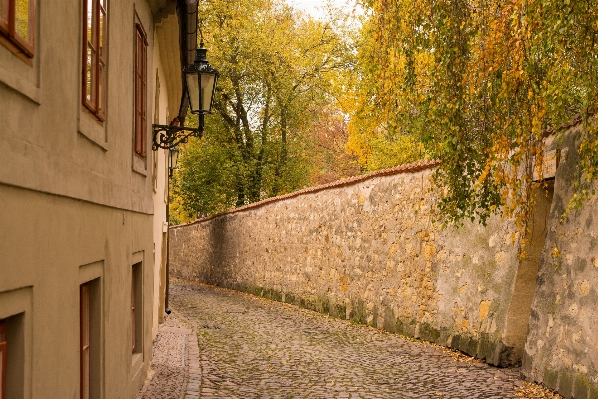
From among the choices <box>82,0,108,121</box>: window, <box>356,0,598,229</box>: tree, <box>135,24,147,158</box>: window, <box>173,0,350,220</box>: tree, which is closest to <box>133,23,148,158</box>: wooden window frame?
<box>135,24,147,158</box>: window

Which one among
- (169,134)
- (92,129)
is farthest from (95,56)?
(169,134)

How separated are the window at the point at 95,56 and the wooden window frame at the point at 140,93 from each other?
1.78 m

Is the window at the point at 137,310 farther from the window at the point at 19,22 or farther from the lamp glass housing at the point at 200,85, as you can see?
the window at the point at 19,22

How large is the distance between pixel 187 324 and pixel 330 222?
3.95 m

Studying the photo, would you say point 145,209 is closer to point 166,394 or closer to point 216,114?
point 166,394

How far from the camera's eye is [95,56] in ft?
15.7

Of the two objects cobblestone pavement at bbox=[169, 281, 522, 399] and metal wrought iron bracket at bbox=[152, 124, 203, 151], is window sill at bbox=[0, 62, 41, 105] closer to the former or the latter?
metal wrought iron bracket at bbox=[152, 124, 203, 151]

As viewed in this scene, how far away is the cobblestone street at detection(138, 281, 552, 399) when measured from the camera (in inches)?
299

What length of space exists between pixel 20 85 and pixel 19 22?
0.27 meters

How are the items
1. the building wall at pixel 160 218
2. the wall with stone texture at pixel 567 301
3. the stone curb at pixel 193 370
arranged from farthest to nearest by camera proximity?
the building wall at pixel 160 218 → the stone curb at pixel 193 370 → the wall with stone texture at pixel 567 301

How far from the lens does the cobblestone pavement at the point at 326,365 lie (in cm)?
762

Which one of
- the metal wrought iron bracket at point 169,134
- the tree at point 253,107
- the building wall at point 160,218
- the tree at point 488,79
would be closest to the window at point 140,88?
the metal wrought iron bracket at point 169,134

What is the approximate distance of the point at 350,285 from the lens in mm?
14273

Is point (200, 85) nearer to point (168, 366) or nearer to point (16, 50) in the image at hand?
point (168, 366)
